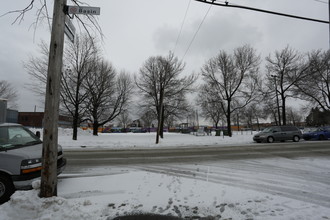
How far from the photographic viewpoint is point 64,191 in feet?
15.4

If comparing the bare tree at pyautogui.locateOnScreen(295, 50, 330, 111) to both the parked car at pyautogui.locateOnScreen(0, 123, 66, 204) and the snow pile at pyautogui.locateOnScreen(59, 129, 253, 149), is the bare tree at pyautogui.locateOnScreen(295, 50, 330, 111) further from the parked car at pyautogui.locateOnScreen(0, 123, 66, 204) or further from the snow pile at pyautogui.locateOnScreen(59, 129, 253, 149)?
the parked car at pyautogui.locateOnScreen(0, 123, 66, 204)

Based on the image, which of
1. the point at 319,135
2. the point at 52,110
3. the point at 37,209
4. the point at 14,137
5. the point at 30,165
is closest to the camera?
the point at 37,209

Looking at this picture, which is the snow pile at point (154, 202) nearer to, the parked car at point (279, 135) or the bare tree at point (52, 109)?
the bare tree at point (52, 109)

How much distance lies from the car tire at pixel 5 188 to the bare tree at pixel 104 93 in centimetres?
2017

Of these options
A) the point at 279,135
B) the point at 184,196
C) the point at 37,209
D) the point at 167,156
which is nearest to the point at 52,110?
the point at 37,209

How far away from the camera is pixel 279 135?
60.4 ft

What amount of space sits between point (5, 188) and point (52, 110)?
225 centimetres

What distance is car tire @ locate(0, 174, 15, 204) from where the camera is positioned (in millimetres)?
3889

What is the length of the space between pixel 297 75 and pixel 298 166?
2699 cm

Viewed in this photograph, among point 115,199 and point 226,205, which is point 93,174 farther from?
point 226,205

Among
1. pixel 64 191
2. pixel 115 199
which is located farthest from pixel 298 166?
pixel 64 191

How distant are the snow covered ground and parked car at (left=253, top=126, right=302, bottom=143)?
12.5m

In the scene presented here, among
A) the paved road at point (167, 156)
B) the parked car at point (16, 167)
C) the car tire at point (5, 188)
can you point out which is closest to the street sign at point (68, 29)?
the parked car at point (16, 167)

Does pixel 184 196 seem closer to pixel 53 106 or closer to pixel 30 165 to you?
pixel 53 106
